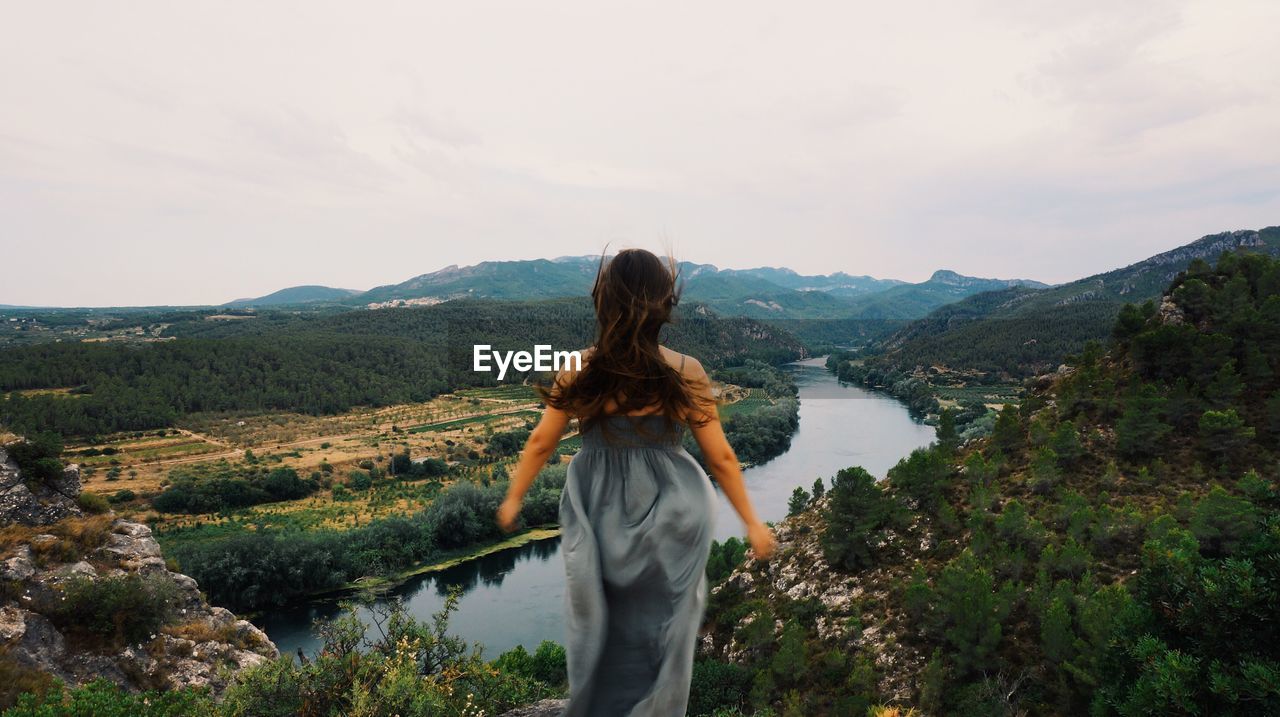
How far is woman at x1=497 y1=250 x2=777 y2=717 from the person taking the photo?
7.48ft

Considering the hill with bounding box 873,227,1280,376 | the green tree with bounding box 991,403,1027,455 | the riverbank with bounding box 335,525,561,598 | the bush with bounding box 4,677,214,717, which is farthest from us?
the hill with bounding box 873,227,1280,376

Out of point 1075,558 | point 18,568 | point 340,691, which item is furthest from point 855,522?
point 18,568

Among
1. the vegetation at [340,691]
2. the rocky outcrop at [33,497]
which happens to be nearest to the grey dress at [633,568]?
the vegetation at [340,691]

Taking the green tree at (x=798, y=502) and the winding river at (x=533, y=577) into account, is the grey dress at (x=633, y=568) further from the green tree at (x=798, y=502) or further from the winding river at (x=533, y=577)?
the green tree at (x=798, y=502)

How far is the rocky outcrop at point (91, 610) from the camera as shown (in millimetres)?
10305

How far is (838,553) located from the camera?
67.6 feet

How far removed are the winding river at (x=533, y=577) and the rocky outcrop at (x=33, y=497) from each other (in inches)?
256

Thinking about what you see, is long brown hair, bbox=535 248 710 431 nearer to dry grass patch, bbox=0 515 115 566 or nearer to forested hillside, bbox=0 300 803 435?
dry grass patch, bbox=0 515 115 566

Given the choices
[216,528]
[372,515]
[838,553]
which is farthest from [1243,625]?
[216,528]

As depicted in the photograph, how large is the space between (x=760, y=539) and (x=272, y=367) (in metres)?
91.9

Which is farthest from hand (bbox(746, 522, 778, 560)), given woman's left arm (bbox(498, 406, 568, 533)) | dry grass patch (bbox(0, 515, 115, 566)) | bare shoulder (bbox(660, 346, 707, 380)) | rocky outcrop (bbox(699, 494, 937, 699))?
dry grass patch (bbox(0, 515, 115, 566))

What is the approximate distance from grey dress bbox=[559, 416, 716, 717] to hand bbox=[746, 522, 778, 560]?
18cm

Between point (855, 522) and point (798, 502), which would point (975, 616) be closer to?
point (855, 522)

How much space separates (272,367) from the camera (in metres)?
79.8
